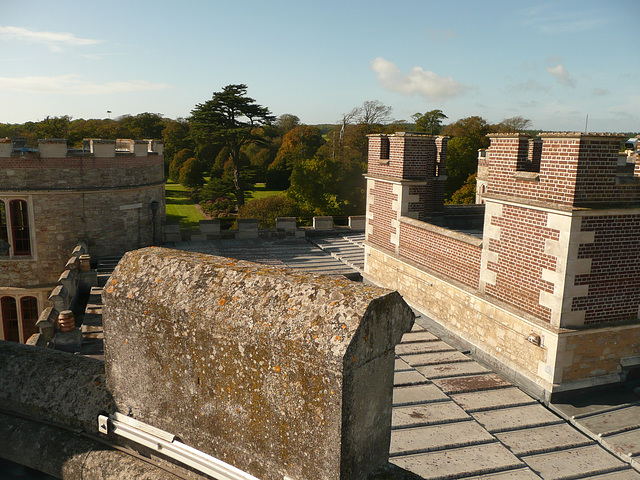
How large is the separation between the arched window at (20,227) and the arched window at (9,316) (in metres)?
1.90

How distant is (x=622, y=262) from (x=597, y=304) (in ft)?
3.00

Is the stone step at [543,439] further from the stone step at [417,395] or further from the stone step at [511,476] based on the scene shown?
the stone step at [417,395]

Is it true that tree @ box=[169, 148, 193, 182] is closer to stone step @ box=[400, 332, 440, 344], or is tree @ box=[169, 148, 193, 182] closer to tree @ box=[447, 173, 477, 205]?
tree @ box=[447, 173, 477, 205]

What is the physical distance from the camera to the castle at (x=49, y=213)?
58.2 feet

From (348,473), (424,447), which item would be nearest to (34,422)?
(348,473)

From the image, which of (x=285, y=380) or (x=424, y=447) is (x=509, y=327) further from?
(x=285, y=380)

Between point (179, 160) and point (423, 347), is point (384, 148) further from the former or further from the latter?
point (179, 160)

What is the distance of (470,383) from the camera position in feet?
34.3

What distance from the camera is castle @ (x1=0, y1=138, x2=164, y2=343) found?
17750mm

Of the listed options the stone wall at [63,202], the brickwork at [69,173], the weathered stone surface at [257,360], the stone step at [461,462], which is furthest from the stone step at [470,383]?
the brickwork at [69,173]

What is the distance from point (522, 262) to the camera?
10141mm

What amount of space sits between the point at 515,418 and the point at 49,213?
53.3 ft

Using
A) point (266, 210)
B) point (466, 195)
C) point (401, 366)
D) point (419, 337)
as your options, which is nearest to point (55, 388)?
point (401, 366)

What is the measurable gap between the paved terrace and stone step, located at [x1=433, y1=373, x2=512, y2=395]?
2cm
